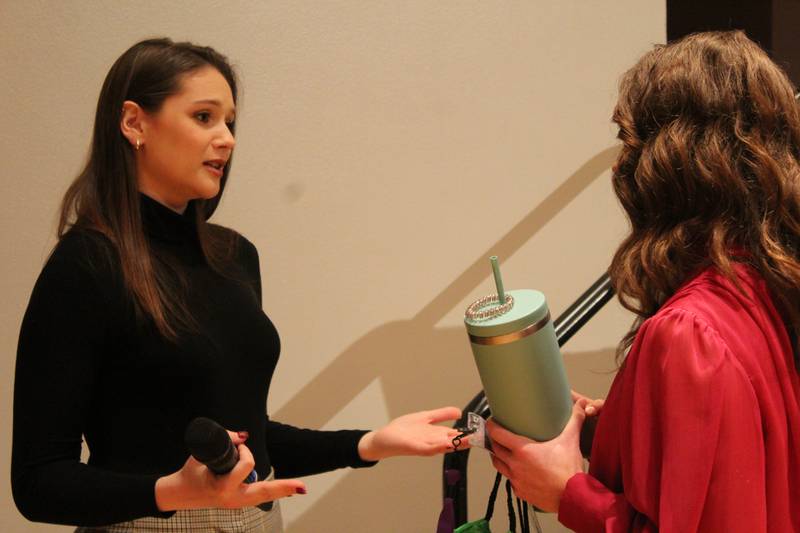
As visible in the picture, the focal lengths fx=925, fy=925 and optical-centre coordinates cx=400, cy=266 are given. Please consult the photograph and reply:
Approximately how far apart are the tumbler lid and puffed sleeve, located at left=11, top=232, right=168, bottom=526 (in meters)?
0.58

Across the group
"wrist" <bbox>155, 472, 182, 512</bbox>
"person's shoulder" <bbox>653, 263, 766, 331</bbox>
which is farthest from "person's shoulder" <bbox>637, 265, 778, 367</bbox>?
"wrist" <bbox>155, 472, 182, 512</bbox>

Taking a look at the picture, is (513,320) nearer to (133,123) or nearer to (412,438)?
(412,438)

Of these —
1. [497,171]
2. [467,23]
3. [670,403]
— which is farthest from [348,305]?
[670,403]

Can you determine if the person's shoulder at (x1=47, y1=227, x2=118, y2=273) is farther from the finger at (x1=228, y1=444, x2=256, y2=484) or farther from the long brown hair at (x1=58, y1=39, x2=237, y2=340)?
the finger at (x1=228, y1=444, x2=256, y2=484)

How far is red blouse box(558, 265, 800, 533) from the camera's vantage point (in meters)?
1.22

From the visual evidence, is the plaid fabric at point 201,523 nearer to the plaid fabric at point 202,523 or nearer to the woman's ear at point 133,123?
the plaid fabric at point 202,523

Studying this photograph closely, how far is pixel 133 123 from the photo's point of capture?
5.69 ft

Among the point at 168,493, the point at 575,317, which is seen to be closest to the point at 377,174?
the point at 575,317

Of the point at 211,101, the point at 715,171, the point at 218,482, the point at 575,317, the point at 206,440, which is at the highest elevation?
the point at 211,101

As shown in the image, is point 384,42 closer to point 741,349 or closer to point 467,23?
point 467,23

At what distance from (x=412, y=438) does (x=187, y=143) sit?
2.39 feet

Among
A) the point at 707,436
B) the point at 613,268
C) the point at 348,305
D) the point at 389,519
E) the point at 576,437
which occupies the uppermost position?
the point at 613,268

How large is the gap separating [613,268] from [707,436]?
34 cm

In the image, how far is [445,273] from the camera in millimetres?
3131
